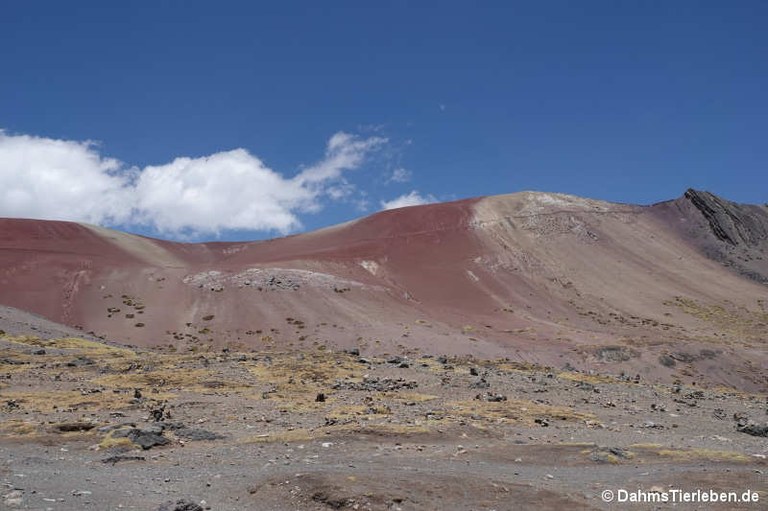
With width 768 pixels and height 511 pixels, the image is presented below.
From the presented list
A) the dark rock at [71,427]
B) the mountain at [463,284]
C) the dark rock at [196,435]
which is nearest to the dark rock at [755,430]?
the dark rock at [196,435]

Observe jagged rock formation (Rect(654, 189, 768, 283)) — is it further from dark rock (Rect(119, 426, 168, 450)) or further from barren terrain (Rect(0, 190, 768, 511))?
dark rock (Rect(119, 426, 168, 450))

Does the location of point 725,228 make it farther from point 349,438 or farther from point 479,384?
point 349,438

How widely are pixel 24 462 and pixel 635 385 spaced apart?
28637 mm

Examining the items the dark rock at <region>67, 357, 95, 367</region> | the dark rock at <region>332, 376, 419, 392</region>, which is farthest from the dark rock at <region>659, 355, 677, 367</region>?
the dark rock at <region>67, 357, 95, 367</region>

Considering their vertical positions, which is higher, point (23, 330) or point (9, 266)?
point (9, 266)

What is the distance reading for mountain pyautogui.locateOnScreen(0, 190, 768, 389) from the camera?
47875 mm

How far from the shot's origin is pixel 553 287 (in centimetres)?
6831

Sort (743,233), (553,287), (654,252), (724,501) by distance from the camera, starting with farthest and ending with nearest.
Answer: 1. (743,233)
2. (654,252)
3. (553,287)
4. (724,501)

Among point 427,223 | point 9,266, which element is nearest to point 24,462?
point 9,266

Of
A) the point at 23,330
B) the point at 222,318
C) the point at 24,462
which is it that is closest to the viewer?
the point at 24,462

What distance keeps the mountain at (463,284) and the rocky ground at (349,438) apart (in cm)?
1432

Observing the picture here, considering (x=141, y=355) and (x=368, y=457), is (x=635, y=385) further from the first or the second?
(x=141, y=355)

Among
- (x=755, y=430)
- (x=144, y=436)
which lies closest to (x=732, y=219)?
(x=755, y=430)

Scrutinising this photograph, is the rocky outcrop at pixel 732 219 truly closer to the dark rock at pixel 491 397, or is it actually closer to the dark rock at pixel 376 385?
the dark rock at pixel 491 397
